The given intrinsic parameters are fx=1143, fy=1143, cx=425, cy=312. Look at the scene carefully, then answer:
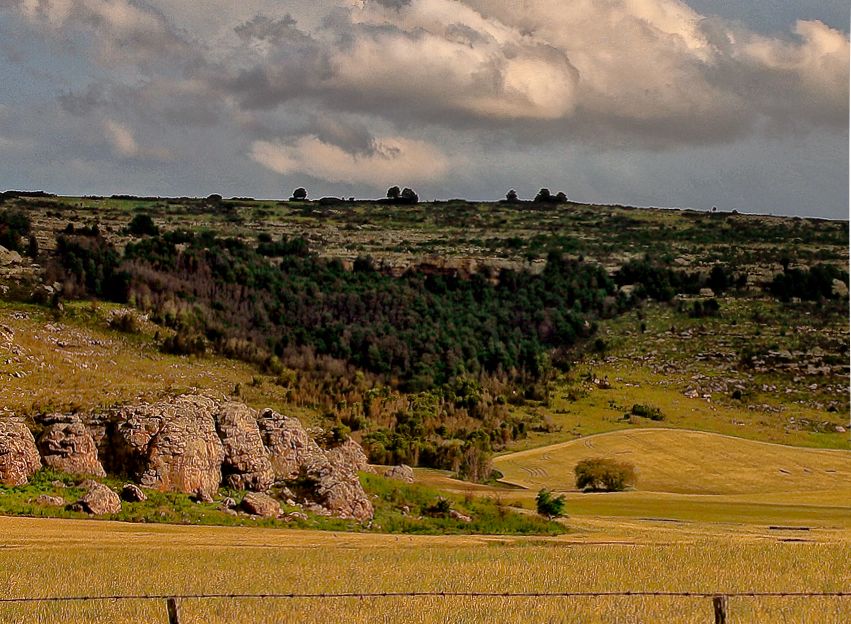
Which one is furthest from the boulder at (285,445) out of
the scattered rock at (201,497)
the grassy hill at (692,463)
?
the grassy hill at (692,463)

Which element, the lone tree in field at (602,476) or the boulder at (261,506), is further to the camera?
the lone tree in field at (602,476)

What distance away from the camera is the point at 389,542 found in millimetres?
35469

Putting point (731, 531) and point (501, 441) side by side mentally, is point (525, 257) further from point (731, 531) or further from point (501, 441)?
point (731, 531)

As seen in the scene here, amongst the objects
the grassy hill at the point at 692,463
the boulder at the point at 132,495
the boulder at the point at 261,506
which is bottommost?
the grassy hill at the point at 692,463

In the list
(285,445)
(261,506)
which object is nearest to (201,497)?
(261,506)

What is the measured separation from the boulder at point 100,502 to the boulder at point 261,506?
15.6 ft

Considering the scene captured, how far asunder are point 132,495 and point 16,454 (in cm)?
451

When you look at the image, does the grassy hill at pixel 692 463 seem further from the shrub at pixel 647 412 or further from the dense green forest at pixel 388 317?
the shrub at pixel 647 412

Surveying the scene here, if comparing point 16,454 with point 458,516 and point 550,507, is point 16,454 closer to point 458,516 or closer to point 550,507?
point 458,516

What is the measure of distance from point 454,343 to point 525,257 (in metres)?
33.7

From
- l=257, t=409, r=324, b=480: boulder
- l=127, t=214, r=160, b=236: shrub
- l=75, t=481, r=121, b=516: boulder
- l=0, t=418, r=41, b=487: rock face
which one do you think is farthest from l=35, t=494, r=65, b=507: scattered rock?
l=127, t=214, r=160, b=236: shrub

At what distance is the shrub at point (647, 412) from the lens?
93.9 metres

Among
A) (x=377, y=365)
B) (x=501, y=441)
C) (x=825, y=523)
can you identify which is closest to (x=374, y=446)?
(x=501, y=441)

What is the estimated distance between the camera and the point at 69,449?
43.3 m
